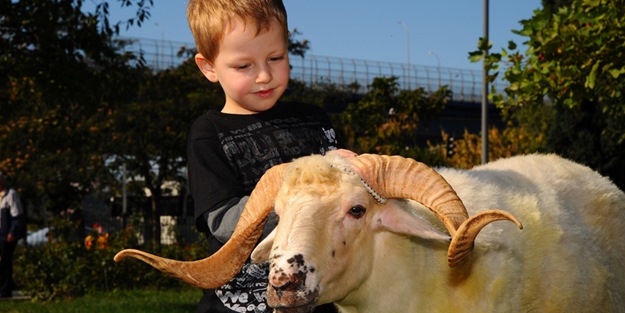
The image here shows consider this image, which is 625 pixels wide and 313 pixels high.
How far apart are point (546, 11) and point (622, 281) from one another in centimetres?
423

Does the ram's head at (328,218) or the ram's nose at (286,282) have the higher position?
the ram's head at (328,218)

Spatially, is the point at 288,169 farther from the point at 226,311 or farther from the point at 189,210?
the point at 189,210

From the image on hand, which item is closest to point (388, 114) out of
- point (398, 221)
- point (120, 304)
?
point (120, 304)

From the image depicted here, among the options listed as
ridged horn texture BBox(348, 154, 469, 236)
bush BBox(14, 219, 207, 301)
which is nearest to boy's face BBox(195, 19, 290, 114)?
ridged horn texture BBox(348, 154, 469, 236)

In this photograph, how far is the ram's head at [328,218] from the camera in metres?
3.66

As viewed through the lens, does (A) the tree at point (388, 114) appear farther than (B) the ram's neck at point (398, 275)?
Yes

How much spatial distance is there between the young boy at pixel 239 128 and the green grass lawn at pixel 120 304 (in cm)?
869

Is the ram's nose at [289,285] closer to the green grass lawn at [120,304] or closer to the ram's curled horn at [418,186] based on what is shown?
the ram's curled horn at [418,186]

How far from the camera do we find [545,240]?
4.72 meters

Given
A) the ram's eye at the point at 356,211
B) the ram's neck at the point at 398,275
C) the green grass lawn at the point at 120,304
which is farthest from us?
the green grass lawn at the point at 120,304

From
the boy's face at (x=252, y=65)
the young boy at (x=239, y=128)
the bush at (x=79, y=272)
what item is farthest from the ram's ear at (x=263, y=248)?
the bush at (x=79, y=272)

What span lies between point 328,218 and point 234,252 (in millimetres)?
545

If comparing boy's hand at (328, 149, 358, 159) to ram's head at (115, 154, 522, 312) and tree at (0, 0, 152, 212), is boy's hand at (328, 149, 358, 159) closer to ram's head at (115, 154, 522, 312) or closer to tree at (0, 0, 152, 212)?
ram's head at (115, 154, 522, 312)

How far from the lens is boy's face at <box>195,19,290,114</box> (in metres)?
4.02
